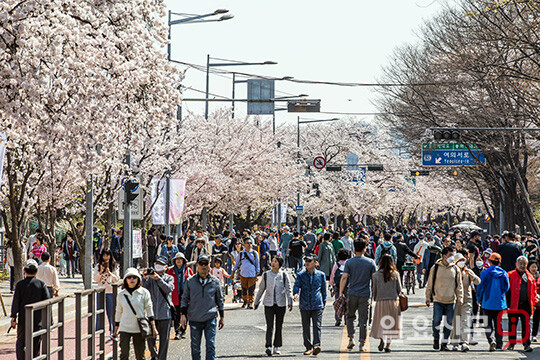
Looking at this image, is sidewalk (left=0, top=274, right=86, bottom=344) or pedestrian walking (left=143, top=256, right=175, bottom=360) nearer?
pedestrian walking (left=143, top=256, right=175, bottom=360)

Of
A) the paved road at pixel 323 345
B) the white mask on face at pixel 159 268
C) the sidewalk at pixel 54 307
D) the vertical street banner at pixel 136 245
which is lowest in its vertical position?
the paved road at pixel 323 345

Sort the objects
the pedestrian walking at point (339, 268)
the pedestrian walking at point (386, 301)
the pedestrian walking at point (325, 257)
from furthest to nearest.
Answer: the pedestrian walking at point (325, 257)
the pedestrian walking at point (339, 268)
the pedestrian walking at point (386, 301)

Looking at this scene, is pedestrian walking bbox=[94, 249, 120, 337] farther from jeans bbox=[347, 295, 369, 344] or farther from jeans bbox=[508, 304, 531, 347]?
jeans bbox=[508, 304, 531, 347]

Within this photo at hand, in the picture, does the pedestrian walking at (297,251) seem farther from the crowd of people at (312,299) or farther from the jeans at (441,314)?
Result: the jeans at (441,314)

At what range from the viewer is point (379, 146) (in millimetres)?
85500

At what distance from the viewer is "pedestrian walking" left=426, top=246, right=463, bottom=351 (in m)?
13.3

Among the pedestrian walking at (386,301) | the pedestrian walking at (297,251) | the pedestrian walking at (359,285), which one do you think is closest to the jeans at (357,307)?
the pedestrian walking at (359,285)

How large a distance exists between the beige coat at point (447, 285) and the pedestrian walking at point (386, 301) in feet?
2.27

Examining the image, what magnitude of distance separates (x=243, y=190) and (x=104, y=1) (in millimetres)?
30136

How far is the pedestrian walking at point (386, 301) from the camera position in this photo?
42.5ft

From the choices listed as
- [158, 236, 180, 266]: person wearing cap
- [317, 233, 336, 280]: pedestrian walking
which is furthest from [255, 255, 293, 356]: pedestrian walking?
[158, 236, 180, 266]: person wearing cap

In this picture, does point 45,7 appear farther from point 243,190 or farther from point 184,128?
point 243,190

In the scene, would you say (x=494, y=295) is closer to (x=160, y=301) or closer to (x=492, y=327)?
(x=492, y=327)

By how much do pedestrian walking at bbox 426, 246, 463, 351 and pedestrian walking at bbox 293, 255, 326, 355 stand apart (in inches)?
72.6
